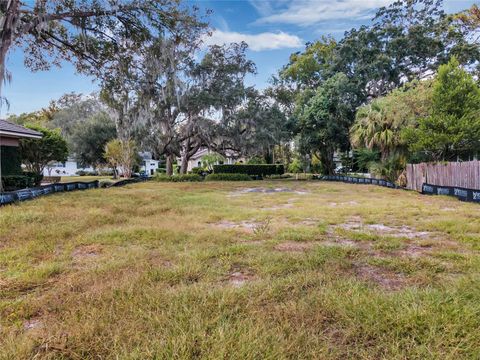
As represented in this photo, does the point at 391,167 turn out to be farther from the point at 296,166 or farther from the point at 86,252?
the point at 86,252

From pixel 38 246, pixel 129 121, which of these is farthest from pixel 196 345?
pixel 129 121

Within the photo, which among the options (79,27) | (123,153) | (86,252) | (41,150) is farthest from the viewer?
(123,153)

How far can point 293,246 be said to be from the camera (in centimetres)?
412

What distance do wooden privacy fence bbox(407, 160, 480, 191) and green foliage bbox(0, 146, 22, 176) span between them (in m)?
17.4

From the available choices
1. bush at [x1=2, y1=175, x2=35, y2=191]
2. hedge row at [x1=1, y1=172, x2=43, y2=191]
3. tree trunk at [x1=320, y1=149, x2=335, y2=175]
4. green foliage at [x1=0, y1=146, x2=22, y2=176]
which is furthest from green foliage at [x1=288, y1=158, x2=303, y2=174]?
green foliage at [x1=0, y1=146, x2=22, y2=176]

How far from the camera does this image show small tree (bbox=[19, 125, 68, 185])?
1535 cm

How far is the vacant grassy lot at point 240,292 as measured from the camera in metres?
1.80

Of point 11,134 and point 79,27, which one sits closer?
point 79,27

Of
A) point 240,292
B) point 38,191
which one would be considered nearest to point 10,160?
point 38,191

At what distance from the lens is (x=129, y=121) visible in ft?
61.6

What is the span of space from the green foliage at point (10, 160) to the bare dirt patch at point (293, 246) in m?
13.3

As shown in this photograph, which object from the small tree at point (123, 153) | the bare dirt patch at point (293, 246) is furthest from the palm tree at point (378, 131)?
the small tree at point (123, 153)

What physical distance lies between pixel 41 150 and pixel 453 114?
62.2ft

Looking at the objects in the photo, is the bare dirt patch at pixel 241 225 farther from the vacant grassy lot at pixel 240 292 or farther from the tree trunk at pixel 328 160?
the tree trunk at pixel 328 160
